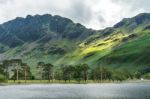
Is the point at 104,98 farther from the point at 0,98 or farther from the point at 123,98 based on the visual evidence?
the point at 0,98

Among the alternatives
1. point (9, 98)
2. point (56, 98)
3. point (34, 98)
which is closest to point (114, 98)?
point (56, 98)

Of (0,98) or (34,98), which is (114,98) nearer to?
(34,98)

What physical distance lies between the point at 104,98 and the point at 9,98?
30.2 metres

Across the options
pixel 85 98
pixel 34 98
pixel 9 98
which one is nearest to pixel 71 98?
pixel 85 98

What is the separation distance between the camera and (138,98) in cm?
11062

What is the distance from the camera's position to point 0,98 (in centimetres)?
10794

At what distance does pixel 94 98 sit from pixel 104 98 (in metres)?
3.21

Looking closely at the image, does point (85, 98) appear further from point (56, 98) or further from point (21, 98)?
point (21, 98)

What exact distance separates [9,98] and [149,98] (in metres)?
43.7

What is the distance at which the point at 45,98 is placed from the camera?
113m

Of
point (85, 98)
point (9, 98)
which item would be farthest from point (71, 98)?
point (9, 98)

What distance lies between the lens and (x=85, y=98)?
113 m

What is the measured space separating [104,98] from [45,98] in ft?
62.4

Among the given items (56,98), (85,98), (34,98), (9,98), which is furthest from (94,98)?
(9,98)
